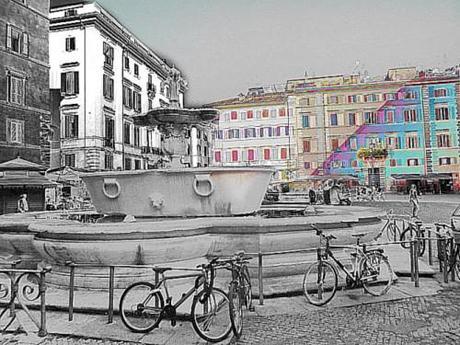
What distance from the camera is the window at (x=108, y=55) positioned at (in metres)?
41.7

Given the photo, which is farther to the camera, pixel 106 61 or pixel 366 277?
pixel 106 61

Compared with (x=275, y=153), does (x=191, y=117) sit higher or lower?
lower

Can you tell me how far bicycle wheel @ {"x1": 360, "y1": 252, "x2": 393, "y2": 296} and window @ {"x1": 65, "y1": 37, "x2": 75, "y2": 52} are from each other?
38457 millimetres

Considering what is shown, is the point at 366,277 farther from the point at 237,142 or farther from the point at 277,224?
the point at 237,142

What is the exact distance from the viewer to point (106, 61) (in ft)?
137

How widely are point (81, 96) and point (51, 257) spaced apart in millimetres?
35528

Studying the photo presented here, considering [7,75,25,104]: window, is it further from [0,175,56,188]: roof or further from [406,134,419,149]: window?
[406,134,419,149]: window

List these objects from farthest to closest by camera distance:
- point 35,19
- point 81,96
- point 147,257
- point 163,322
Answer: point 81,96 → point 35,19 → point 147,257 → point 163,322

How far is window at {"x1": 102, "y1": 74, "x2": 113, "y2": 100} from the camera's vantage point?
4156 centimetres

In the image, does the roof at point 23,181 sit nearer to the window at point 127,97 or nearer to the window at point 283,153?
the window at point 127,97

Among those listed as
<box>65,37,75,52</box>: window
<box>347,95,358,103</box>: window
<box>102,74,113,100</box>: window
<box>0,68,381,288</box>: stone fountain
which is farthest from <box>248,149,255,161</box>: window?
<box>0,68,381,288</box>: stone fountain

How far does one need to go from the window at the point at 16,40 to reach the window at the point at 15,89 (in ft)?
6.09

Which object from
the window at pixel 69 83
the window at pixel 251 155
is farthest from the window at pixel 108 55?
the window at pixel 251 155

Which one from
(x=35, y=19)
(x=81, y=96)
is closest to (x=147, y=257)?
(x=35, y=19)
